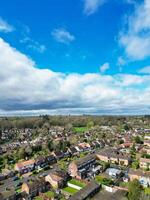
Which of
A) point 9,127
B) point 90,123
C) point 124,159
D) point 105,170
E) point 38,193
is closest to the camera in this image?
point 38,193

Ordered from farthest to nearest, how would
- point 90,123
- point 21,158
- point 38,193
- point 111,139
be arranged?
1. point 90,123
2. point 111,139
3. point 21,158
4. point 38,193

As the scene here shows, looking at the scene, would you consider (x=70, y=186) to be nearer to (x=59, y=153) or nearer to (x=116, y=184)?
(x=116, y=184)

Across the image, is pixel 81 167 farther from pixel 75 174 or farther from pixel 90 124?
pixel 90 124

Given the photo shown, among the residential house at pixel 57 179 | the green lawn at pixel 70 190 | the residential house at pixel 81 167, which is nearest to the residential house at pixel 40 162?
the residential house at pixel 81 167

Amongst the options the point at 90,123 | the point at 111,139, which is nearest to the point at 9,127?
the point at 90,123

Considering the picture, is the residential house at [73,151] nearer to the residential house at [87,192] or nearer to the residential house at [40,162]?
the residential house at [40,162]

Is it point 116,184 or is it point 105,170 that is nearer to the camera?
point 116,184

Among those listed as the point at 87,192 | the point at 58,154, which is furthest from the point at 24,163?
the point at 87,192
